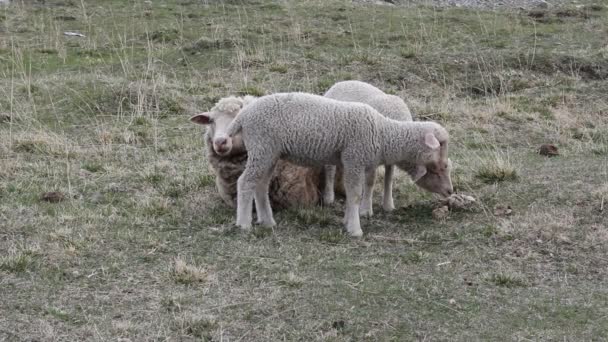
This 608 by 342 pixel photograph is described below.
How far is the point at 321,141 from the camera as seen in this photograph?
648cm

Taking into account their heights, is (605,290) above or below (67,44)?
above

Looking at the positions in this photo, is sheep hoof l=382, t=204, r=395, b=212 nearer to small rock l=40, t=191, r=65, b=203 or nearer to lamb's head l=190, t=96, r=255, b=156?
lamb's head l=190, t=96, r=255, b=156

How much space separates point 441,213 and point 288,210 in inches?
52.3

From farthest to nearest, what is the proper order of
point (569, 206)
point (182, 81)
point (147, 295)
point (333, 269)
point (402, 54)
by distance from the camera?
point (402, 54), point (182, 81), point (569, 206), point (333, 269), point (147, 295)

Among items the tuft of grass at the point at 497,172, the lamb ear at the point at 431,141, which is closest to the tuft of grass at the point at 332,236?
the lamb ear at the point at 431,141

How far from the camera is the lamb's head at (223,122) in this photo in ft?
22.0

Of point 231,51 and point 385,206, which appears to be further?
point 231,51

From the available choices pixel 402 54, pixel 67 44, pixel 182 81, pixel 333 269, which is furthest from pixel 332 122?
pixel 67 44

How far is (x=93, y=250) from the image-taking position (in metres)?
6.15

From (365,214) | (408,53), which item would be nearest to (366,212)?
(365,214)

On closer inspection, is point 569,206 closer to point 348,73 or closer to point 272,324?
point 272,324

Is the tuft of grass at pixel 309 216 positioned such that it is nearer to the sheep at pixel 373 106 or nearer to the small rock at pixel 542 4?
the sheep at pixel 373 106

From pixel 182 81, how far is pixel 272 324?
7.53 metres

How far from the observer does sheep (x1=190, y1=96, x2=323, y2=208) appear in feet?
22.8
